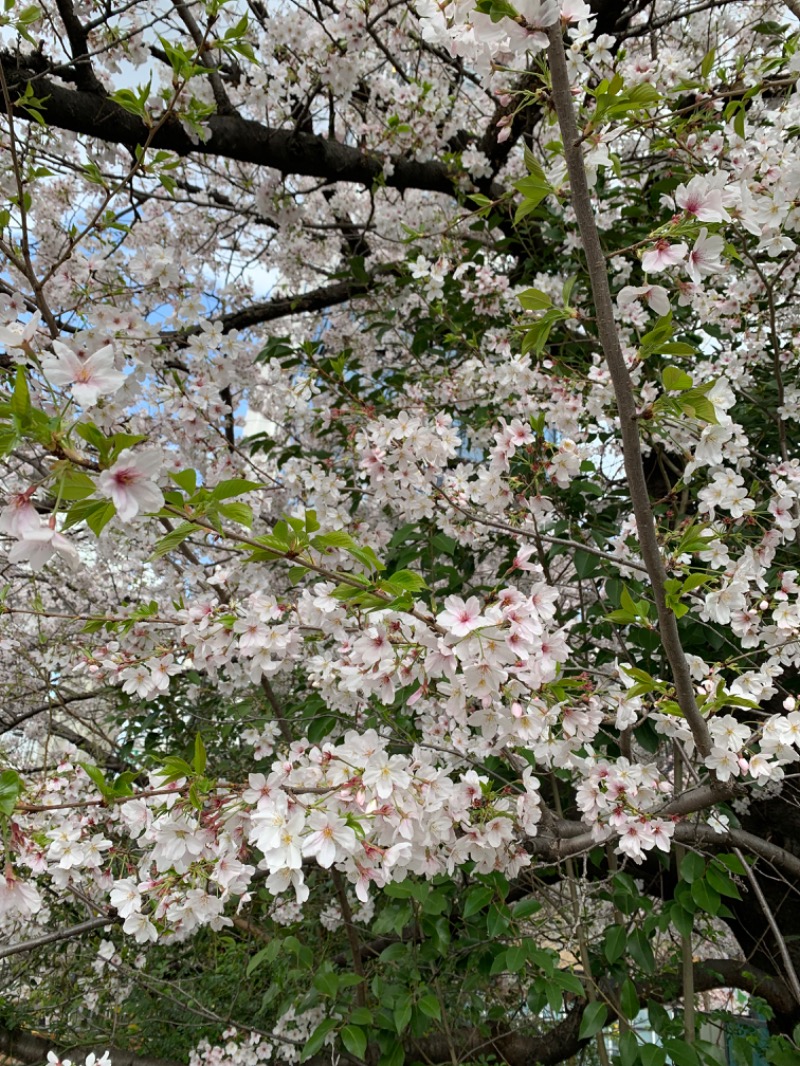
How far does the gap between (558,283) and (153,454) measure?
2891 millimetres

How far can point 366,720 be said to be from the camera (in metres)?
2.34

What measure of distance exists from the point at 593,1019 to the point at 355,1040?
71 cm

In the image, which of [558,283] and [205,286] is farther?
[205,286]

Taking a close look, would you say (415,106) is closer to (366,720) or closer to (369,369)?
(369,369)

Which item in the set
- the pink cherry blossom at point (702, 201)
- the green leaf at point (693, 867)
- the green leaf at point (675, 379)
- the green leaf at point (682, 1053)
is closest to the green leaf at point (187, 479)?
the green leaf at point (675, 379)

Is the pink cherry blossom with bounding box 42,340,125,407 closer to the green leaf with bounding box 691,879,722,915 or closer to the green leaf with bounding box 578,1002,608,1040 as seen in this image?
the green leaf with bounding box 691,879,722,915

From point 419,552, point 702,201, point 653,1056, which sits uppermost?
point 419,552

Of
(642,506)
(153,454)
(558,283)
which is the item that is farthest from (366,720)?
(558,283)

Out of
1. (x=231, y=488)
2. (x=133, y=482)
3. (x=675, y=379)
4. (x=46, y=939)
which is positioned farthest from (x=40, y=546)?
(x=46, y=939)

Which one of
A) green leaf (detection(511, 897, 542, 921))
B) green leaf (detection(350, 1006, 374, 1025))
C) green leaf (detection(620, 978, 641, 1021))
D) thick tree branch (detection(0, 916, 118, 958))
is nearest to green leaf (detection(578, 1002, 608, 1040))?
green leaf (detection(620, 978, 641, 1021))

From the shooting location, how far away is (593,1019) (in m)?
2.05

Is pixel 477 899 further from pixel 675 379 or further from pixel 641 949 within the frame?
pixel 675 379

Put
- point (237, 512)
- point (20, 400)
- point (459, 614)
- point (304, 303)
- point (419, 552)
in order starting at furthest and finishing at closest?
point (304, 303)
point (419, 552)
point (459, 614)
point (237, 512)
point (20, 400)

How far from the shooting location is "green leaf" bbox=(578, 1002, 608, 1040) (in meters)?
2.03
